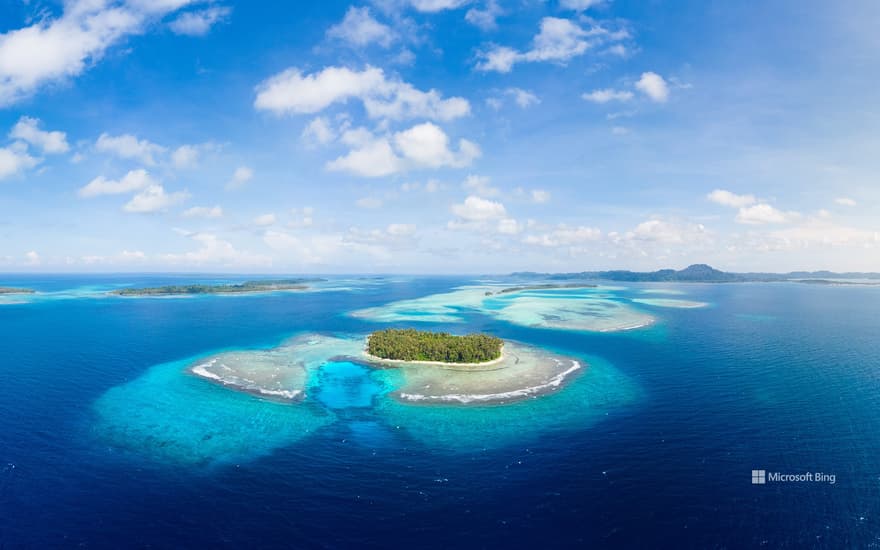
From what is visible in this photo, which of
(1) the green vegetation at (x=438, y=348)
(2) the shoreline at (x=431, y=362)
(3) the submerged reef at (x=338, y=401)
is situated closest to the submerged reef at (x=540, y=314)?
(3) the submerged reef at (x=338, y=401)

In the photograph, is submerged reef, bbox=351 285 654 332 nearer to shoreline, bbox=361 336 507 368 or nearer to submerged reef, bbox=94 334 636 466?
submerged reef, bbox=94 334 636 466

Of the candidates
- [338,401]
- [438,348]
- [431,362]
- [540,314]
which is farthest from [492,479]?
[540,314]

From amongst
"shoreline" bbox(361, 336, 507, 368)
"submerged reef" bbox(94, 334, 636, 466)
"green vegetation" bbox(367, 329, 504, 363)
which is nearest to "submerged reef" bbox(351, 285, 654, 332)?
"submerged reef" bbox(94, 334, 636, 466)

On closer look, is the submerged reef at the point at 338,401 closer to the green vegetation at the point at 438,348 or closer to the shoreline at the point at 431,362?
the shoreline at the point at 431,362

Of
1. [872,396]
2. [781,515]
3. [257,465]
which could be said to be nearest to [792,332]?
[872,396]

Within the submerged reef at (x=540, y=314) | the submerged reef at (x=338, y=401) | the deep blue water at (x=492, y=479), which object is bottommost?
the deep blue water at (x=492, y=479)

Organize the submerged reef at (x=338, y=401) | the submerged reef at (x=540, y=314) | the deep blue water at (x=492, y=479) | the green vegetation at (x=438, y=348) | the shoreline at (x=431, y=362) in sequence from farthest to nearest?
the submerged reef at (x=540, y=314) < the green vegetation at (x=438, y=348) < the shoreline at (x=431, y=362) < the submerged reef at (x=338, y=401) < the deep blue water at (x=492, y=479)

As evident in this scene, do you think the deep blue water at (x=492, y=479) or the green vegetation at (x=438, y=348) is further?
the green vegetation at (x=438, y=348)

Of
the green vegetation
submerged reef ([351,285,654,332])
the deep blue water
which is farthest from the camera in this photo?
submerged reef ([351,285,654,332])

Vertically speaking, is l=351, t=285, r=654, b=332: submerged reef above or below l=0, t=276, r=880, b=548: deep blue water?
above

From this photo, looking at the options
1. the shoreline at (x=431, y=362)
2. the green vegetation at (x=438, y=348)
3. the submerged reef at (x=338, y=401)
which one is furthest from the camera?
the green vegetation at (x=438, y=348)
